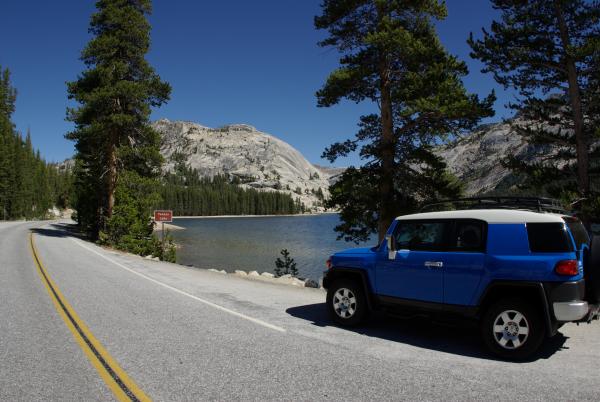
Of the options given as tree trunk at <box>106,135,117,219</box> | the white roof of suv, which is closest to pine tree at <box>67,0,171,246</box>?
tree trunk at <box>106,135,117,219</box>

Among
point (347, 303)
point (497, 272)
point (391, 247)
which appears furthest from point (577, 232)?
point (347, 303)

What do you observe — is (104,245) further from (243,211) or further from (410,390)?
(243,211)

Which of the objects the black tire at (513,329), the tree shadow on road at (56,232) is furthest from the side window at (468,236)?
the tree shadow on road at (56,232)

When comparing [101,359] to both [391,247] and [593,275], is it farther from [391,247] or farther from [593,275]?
[593,275]

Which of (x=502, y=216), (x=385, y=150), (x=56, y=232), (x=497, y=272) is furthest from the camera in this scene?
(x=56, y=232)

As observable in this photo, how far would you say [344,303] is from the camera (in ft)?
26.2

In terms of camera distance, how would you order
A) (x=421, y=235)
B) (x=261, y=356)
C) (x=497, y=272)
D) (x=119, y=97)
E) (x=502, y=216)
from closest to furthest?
1. (x=261, y=356)
2. (x=497, y=272)
3. (x=502, y=216)
4. (x=421, y=235)
5. (x=119, y=97)

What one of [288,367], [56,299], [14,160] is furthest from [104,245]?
[14,160]

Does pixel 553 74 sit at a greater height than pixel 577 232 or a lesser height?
greater

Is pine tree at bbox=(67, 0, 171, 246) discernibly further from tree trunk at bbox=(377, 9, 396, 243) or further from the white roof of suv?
the white roof of suv

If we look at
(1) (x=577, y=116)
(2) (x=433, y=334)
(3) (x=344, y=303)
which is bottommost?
(2) (x=433, y=334)

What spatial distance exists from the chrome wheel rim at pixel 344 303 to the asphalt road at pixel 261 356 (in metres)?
0.36

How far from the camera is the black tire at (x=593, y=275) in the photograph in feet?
19.9

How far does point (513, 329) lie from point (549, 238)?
143 cm
